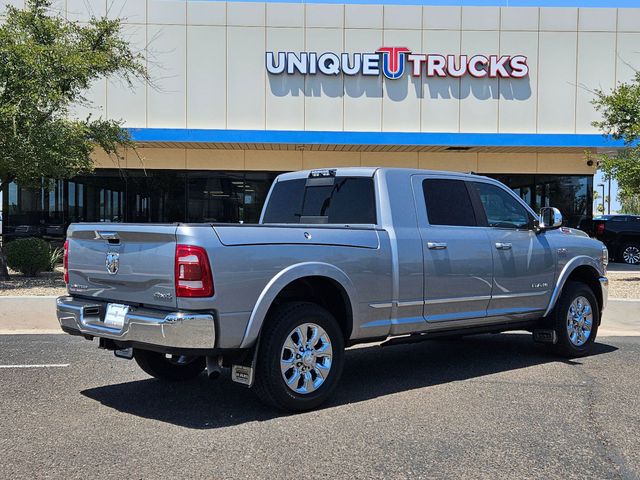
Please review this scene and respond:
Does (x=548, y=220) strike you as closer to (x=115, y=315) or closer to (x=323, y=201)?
(x=323, y=201)

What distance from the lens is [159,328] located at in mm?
4613

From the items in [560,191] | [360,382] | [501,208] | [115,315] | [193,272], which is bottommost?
[360,382]

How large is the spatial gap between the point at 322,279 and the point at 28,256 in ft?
35.6

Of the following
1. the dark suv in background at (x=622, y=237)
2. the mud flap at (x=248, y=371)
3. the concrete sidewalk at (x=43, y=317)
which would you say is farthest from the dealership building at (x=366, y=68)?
the mud flap at (x=248, y=371)

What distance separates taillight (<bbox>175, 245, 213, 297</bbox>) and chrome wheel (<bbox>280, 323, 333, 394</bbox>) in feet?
2.78

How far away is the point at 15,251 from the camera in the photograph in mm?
14133

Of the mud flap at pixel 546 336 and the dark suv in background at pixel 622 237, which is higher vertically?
the dark suv in background at pixel 622 237

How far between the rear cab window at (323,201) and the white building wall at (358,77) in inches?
486

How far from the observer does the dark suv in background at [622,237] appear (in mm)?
19953

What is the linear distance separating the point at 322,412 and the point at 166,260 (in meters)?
1.78

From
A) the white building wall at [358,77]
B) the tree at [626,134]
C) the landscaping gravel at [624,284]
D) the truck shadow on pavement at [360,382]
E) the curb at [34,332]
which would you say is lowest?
the curb at [34,332]

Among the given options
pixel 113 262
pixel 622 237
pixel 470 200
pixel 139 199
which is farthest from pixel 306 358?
pixel 622 237

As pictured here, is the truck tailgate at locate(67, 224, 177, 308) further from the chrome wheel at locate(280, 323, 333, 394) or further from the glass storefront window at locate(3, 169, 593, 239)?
the glass storefront window at locate(3, 169, 593, 239)

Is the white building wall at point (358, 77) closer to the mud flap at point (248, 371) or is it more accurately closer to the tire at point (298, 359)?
the tire at point (298, 359)
